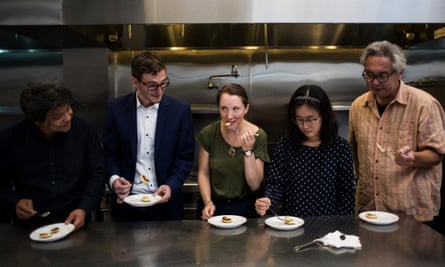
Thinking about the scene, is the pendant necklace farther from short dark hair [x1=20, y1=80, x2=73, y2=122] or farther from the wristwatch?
short dark hair [x1=20, y1=80, x2=73, y2=122]

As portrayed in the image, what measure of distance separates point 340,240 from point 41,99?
1.36m

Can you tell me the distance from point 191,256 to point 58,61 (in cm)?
290

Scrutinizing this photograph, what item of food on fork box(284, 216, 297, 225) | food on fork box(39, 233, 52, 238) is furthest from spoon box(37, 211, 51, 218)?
food on fork box(284, 216, 297, 225)

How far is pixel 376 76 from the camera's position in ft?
6.51

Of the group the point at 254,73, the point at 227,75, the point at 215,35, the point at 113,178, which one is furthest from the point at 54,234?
the point at 254,73

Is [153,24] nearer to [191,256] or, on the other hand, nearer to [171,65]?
[171,65]

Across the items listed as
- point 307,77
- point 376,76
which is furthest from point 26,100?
point 307,77

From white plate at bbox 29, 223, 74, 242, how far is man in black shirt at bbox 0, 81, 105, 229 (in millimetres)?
85

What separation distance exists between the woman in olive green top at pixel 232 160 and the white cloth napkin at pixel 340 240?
660 millimetres

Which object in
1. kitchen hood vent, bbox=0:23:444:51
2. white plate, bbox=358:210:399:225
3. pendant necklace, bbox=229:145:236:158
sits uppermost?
kitchen hood vent, bbox=0:23:444:51

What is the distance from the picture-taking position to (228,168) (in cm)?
215

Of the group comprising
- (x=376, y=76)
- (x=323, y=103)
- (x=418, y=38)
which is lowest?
(x=323, y=103)

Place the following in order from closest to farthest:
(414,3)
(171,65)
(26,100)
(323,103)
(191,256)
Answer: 1. (191,256)
2. (26,100)
3. (323,103)
4. (414,3)
5. (171,65)

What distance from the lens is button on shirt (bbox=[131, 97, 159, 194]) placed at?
215 centimetres
